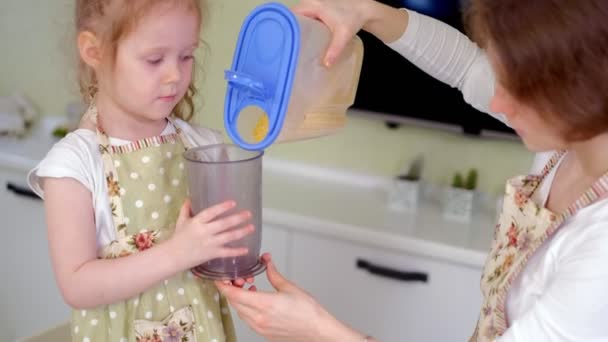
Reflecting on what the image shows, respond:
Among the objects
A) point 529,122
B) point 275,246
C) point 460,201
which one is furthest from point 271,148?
point 529,122

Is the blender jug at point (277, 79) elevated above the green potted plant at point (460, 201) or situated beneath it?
elevated above

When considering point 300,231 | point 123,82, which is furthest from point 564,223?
point 300,231

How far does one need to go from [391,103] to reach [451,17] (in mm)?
296

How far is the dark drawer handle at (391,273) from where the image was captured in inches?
71.3

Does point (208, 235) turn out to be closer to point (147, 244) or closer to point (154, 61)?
point (147, 244)

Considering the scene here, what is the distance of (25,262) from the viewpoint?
2.36 meters

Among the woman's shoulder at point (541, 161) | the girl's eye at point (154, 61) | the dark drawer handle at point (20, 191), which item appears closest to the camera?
the girl's eye at point (154, 61)

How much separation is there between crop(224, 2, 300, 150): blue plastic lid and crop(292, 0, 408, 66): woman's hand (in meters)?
0.09

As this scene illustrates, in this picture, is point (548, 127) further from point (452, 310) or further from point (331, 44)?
point (452, 310)

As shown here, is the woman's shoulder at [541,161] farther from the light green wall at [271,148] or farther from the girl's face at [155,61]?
the light green wall at [271,148]

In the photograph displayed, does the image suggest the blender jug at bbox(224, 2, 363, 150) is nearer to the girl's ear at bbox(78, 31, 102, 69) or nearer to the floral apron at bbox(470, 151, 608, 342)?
the girl's ear at bbox(78, 31, 102, 69)

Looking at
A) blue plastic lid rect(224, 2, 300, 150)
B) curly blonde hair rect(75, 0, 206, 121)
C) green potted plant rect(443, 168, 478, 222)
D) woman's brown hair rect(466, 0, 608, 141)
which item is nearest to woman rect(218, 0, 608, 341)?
woman's brown hair rect(466, 0, 608, 141)

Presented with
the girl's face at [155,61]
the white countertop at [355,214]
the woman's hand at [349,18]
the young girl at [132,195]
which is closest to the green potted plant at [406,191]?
the white countertop at [355,214]

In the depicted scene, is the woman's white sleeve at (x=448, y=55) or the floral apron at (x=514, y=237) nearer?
the floral apron at (x=514, y=237)
